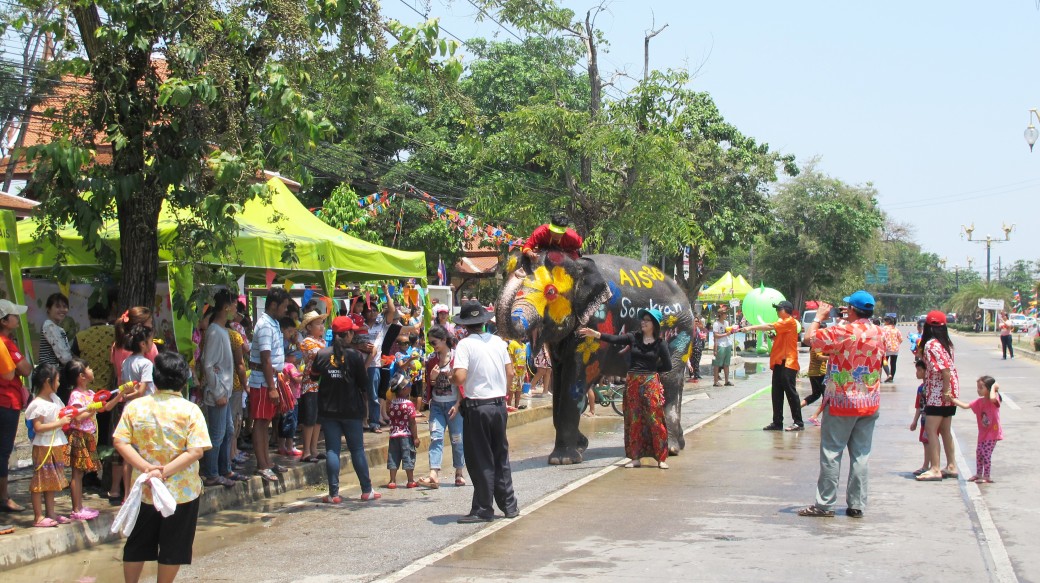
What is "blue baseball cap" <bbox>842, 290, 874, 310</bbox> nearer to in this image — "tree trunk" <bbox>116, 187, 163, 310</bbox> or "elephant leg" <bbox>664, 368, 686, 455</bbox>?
"elephant leg" <bbox>664, 368, 686, 455</bbox>

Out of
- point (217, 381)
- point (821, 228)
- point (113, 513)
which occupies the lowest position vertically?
point (113, 513)

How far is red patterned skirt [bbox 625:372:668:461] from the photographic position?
11.0m

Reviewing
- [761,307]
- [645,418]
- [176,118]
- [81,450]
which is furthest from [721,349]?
[81,450]

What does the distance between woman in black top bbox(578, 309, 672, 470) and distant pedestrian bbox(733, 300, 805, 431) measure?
3.98 meters

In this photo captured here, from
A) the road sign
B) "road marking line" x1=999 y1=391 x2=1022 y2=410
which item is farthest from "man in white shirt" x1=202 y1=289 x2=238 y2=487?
the road sign

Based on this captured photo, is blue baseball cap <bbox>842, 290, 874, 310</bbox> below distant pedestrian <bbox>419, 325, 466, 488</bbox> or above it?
above

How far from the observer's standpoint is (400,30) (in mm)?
9898

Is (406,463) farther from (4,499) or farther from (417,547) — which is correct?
(4,499)

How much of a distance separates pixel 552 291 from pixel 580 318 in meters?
0.53

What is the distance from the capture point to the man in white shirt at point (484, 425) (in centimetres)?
842

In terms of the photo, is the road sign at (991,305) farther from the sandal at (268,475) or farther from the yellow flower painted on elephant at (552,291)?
the sandal at (268,475)

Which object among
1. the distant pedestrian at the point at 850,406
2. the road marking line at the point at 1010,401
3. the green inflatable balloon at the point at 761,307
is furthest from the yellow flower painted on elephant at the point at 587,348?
the green inflatable balloon at the point at 761,307

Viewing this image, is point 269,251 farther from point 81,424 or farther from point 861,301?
point 861,301

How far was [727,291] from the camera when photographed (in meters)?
39.9
